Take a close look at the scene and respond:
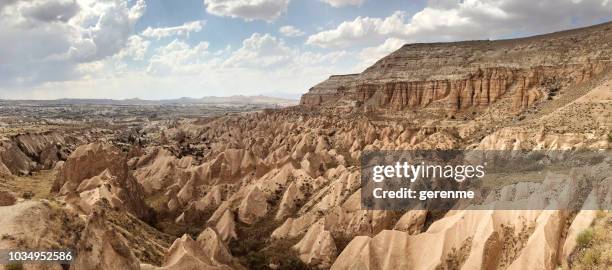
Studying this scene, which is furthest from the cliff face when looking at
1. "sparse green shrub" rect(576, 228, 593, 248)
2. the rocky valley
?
"sparse green shrub" rect(576, 228, 593, 248)

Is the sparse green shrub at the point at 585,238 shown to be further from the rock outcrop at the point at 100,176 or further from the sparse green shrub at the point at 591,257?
the rock outcrop at the point at 100,176

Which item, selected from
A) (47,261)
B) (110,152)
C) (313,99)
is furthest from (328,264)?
(313,99)

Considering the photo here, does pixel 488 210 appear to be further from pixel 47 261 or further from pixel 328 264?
pixel 47 261

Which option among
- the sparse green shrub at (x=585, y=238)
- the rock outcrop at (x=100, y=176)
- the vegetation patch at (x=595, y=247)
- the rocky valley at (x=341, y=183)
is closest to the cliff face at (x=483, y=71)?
the rocky valley at (x=341, y=183)

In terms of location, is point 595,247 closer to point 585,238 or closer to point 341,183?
point 585,238

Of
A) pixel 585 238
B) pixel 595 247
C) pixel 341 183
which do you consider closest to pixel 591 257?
pixel 595 247
